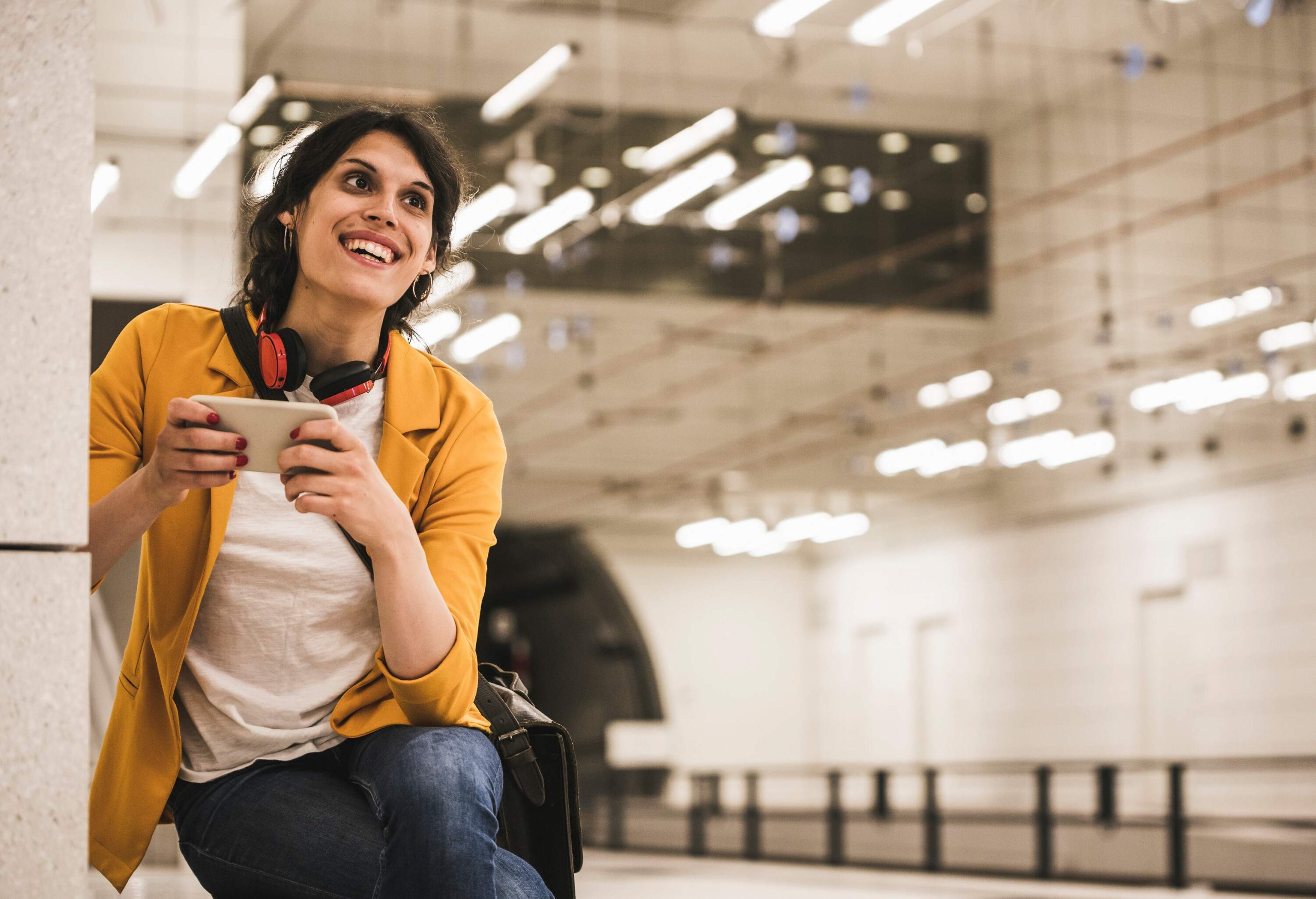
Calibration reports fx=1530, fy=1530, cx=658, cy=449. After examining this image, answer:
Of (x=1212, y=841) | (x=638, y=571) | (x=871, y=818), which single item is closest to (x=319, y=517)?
(x=1212, y=841)

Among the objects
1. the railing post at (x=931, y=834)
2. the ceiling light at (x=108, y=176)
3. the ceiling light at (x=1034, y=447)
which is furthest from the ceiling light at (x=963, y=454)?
the ceiling light at (x=108, y=176)

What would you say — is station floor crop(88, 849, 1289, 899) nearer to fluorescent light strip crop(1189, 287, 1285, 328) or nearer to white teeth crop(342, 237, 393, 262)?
white teeth crop(342, 237, 393, 262)

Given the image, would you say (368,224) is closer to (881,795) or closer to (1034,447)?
(881,795)

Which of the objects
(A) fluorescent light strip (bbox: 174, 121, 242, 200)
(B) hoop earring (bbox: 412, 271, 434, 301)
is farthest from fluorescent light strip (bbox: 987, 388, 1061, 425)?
(B) hoop earring (bbox: 412, 271, 434, 301)

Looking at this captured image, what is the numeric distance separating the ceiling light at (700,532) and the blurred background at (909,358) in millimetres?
91

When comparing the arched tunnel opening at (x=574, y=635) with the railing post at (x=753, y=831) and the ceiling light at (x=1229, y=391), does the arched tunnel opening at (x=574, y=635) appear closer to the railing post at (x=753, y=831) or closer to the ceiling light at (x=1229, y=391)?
the railing post at (x=753, y=831)

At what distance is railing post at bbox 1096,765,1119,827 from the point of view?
864 cm

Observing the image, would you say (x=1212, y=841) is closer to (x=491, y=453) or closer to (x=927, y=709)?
(x=491, y=453)

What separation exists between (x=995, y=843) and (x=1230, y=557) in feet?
30.2

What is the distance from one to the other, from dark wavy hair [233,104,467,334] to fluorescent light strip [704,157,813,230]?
9.17m

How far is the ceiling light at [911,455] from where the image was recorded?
18.2 metres

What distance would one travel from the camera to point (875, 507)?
2458 centimetres

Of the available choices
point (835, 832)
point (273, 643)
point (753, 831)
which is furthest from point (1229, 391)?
point (273, 643)

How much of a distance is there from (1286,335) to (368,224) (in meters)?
12.2
